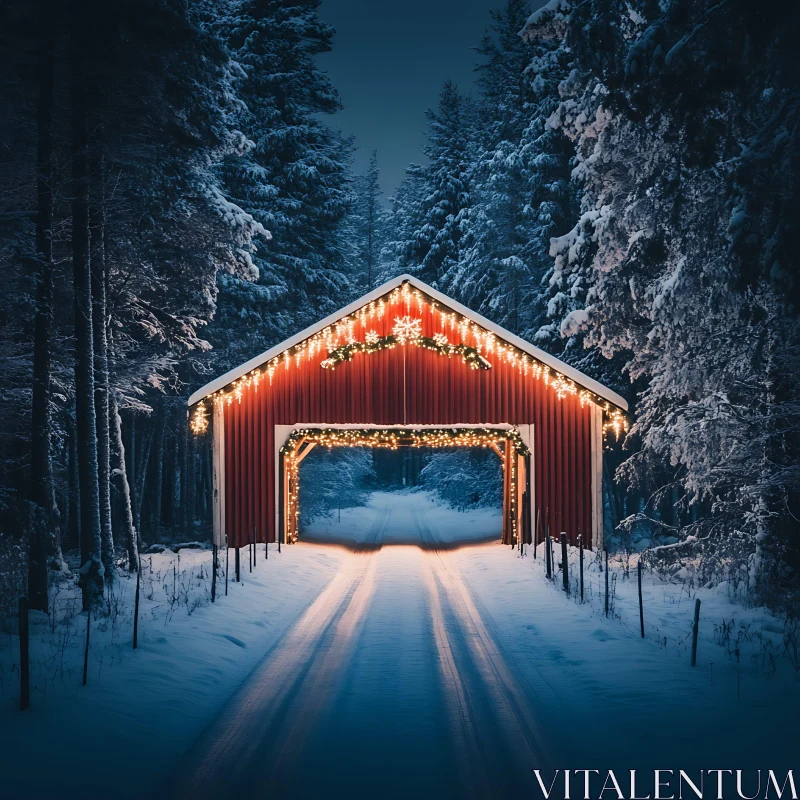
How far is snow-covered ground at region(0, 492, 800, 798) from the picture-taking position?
207 inches

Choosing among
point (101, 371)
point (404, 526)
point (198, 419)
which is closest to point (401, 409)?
point (198, 419)

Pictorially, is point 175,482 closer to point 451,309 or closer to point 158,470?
point 158,470

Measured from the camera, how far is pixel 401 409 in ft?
63.3

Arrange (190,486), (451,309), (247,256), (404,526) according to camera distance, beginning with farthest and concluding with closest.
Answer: (404,526)
(190,486)
(451,309)
(247,256)

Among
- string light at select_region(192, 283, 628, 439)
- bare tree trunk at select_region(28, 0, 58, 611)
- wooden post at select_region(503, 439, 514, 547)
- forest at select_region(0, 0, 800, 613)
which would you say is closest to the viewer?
forest at select_region(0, 0, 800, 613)

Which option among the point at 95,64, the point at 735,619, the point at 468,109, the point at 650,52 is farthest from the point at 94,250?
the point at 468,109

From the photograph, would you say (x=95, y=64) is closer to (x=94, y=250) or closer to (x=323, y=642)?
(x=94, y=250)

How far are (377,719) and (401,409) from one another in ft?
43.8

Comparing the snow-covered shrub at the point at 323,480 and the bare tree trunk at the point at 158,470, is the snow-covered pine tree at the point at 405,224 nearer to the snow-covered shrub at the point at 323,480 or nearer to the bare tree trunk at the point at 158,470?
the snow-covered shrub at the point at 323,480

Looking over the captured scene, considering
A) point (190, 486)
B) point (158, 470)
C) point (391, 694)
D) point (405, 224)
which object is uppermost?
point (405, 224)

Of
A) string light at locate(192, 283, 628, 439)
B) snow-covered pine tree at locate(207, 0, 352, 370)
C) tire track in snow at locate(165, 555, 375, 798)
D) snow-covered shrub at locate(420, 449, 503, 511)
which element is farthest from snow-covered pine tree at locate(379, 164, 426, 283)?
tire track in snow at locate(165, 555, 375, 798)

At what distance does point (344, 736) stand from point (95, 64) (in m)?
10.2

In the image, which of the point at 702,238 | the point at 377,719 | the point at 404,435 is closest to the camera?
the point at 377,719

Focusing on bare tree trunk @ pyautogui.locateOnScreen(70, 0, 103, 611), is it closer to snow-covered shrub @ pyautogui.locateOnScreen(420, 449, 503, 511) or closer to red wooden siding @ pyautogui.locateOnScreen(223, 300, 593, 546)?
red wooden siding @ pyautogui.locateOnScreen(223, 300, 593, 546)
